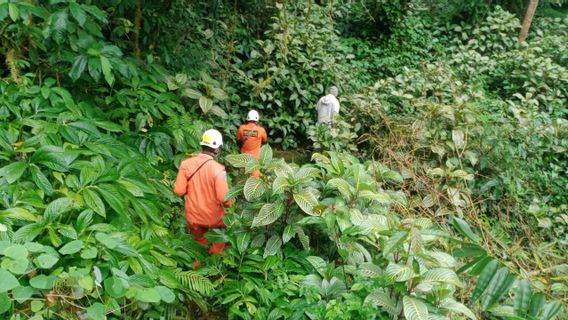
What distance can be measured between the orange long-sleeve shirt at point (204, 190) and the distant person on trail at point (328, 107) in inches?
148

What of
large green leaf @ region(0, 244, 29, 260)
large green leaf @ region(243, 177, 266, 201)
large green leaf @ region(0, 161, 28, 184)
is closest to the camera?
large green leaf @ region(0, 244, 29, 260)

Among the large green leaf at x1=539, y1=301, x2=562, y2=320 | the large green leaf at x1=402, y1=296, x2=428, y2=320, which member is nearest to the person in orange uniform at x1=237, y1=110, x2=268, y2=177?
the large green leaf at x1=402, y1=296, x2=428, y2=320

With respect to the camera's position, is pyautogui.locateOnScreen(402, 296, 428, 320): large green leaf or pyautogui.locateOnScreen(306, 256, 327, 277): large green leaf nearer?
pyautogui.locateOnScreen(402, 296, 428, 320): large green leaf

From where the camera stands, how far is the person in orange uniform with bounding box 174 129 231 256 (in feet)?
13.1

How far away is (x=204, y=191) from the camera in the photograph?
4047 millimetres

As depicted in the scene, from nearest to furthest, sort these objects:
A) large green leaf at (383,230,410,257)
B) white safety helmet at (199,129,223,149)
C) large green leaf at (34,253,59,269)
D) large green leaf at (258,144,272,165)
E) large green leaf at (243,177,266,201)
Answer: large green leaf at (34,253,59,269) < large green leaf at (383,230,410,257) < large green leaf at (243,177,266,201) < large green leaf at (258,144,272,165) < white safety helmet at (199,129,223,149)

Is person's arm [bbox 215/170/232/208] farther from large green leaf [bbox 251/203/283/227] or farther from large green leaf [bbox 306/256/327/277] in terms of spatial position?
large green leaf [bbox 306/256/327/277]

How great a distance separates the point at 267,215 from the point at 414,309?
4.04 ft

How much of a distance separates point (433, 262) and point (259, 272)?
3.96 ft

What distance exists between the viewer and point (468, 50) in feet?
36.0

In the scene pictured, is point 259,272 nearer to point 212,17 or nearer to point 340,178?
point 340,178

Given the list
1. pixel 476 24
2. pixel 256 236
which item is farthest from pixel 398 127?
pixel 476 24

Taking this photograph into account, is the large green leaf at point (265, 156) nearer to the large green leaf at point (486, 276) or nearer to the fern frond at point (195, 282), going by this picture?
the fern frond at point (195, 282)

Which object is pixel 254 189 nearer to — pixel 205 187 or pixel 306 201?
pixel 306 201
